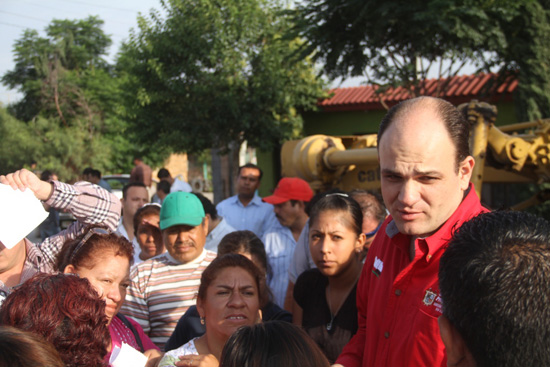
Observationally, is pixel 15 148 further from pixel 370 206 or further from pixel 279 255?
pixel 370 206

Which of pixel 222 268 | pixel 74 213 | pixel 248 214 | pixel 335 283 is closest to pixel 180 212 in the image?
pixel 74 213

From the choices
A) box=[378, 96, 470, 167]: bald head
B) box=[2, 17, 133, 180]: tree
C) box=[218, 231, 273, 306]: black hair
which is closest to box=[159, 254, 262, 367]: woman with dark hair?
box=[218, 231, 273, 306]: black hair

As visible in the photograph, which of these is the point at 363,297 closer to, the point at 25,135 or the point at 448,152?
the point at 448,152

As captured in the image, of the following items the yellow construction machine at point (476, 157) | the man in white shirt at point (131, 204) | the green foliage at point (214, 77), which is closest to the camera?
the yellow construction machine at point (476, 157)

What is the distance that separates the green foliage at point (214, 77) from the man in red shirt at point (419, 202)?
13384 mm

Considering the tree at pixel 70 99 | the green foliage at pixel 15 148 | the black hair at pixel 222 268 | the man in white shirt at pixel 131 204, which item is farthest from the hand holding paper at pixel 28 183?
the green foliage at pixel 15 148

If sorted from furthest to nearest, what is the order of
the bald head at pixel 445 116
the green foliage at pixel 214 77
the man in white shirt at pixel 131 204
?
the green foliage at pixel 214 77
the man in white shirt at pixel 131 204
the bald head at pixel 445 116

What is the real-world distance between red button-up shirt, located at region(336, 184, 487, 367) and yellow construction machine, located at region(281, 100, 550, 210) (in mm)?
2962

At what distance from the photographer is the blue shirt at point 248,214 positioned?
604 centimetres

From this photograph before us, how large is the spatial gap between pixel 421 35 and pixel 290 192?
683 cm

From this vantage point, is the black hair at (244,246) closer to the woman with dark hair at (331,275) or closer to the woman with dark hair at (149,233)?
the woman with dark hair at (331,275)

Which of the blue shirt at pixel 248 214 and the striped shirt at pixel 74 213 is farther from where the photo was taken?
the blue shirt at pixel 248 214

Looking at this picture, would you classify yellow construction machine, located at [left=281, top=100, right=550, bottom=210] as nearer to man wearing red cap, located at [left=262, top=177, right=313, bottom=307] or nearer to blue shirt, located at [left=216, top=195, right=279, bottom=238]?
blue shirt, located at [left=216, top=195, right=279, bottom=238]

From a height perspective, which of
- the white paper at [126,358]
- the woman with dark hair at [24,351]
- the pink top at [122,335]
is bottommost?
the pink top at [122,335]
